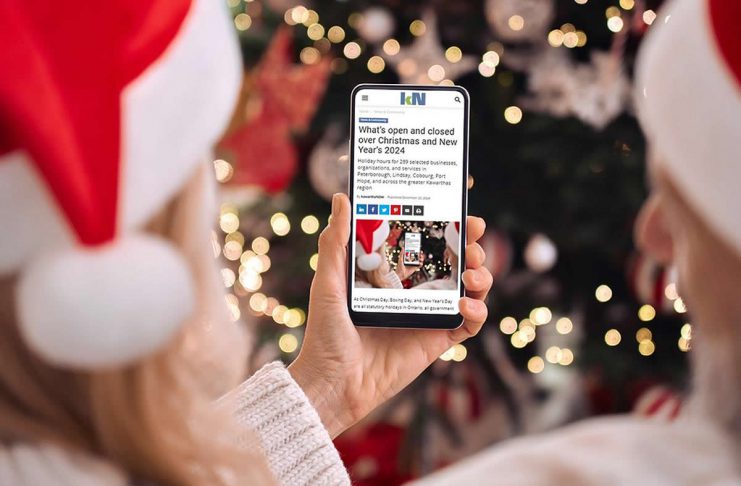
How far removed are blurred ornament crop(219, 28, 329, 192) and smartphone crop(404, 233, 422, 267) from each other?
86 centimetres

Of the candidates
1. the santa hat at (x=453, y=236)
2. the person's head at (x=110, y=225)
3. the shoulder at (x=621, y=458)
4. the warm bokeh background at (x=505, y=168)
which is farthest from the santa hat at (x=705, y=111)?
the warm bokeh background at (x=505, y=168)

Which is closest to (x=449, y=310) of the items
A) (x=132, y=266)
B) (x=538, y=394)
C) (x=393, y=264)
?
(x=393, y=264)

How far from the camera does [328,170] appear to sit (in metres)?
1.80

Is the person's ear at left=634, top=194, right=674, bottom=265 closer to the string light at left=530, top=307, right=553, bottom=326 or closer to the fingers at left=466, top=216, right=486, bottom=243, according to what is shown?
the fingers at left=466, top=216, right=486, bottom=243

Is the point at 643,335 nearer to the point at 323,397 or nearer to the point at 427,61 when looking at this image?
the point at 427,61

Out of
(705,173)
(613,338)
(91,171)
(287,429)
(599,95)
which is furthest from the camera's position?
(613,338)

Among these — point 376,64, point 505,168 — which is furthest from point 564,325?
point 376,64

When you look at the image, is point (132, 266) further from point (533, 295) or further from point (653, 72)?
point (533, 295)

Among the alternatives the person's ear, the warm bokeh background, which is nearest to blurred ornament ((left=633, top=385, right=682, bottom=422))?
the warm bokeh background

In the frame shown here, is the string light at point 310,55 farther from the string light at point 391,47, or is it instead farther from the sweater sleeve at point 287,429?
the sweater sleeve at point 287,429

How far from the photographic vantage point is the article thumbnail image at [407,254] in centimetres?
98

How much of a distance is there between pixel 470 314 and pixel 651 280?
0.95m

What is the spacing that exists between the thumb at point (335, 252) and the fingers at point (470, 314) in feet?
0.46

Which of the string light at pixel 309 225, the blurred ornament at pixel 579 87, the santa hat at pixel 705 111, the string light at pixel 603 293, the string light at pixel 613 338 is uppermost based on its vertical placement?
the blurred ornament at pixel 579 87
